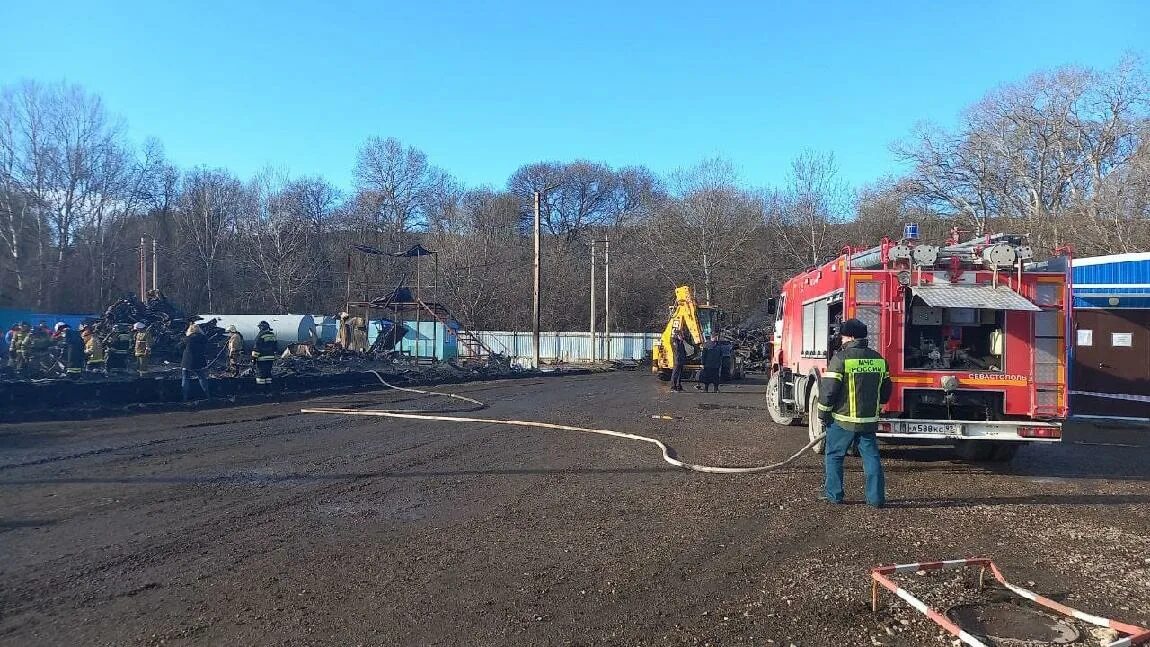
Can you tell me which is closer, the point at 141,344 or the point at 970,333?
the point at 970,333

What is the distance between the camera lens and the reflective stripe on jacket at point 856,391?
7.72 metres

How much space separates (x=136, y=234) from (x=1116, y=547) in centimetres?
6351

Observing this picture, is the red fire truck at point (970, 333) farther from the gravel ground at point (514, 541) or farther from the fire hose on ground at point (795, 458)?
the fire hose on ground at point (795, 458)

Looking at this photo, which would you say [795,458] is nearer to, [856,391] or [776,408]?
[856,391]

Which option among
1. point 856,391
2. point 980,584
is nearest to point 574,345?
point 856,391

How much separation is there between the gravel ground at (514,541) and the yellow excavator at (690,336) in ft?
46.6

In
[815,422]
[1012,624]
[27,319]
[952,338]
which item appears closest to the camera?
[1012,624]

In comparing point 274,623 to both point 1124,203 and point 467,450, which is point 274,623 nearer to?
point 467,450

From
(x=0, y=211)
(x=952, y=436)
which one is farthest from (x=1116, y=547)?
(x=0, y=211)

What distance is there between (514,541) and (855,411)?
3662mm

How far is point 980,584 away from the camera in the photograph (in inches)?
207

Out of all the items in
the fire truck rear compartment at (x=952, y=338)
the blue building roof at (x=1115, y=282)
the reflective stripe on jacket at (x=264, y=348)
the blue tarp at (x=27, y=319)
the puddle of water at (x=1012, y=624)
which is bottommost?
the puddle of water at (x=1012, y=624)

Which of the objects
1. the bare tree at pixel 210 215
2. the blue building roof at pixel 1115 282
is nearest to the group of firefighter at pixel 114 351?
the blue building roof at pixel 1115 282

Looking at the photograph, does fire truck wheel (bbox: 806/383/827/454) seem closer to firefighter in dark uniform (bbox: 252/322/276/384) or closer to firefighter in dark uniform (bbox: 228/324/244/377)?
firefighter in dark uniform (bbox: 252/322/276/384)
